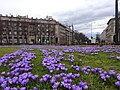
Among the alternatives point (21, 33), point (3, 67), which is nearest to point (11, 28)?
point (21, 33)

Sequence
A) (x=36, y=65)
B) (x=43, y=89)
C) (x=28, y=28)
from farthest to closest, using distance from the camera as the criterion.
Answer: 1. (x=28, y=28)
2. (x=36, y=65)
3. (x=43, y=89)

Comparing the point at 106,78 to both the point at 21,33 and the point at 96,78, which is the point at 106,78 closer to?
the point at 96,78

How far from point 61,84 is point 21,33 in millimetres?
98065

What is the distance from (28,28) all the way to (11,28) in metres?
12.0

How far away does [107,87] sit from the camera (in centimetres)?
420

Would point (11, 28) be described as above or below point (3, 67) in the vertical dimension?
above

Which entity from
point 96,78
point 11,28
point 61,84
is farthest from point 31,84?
point 11,28

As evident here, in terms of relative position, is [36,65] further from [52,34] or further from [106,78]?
[52,34]

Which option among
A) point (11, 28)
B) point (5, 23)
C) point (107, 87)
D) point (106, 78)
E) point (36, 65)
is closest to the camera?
point (107, 87)

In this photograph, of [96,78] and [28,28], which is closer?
[96,78]

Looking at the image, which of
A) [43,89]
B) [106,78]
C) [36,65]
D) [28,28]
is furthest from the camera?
[28,28]

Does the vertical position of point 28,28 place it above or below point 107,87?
above

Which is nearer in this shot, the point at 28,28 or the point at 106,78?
the point at 106,78

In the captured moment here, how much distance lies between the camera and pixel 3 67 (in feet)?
20.5
